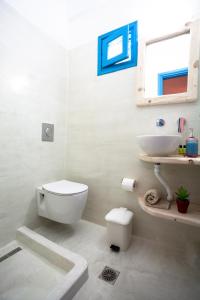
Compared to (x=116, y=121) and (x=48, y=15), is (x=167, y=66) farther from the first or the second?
(x=48, y=15)

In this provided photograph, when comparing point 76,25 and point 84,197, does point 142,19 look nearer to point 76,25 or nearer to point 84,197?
point 76,25

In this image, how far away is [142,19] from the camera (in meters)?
1.43

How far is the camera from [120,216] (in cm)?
135

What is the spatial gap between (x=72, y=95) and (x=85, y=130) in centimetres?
45

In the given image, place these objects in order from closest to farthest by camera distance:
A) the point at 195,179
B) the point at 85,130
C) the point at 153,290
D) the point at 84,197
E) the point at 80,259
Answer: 1. the point at 153,290
2. the point at 80,259
3. the point at 195,179
4. the point at 84,197
5. the point at 85,130

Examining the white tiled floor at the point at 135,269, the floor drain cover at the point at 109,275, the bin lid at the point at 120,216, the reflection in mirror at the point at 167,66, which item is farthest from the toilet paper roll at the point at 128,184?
the reflection in mirror at the point at 167,66

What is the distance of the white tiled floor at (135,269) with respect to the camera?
93 centimetres

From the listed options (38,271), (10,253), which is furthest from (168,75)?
(10,253)

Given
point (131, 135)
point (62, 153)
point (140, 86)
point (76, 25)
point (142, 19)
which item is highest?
point (76, 25)

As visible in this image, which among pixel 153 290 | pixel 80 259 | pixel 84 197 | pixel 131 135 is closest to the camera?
pixel 153 290

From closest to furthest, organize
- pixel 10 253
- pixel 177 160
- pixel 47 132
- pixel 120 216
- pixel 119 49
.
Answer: pixel 177 160 < pixel 10 253 < pixel 120 216 < pixel 119 49 < pixel 47 132

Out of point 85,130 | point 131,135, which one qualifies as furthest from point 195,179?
point 85,130

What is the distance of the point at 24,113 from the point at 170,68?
1306 mm

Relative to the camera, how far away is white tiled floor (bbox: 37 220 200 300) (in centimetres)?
93
